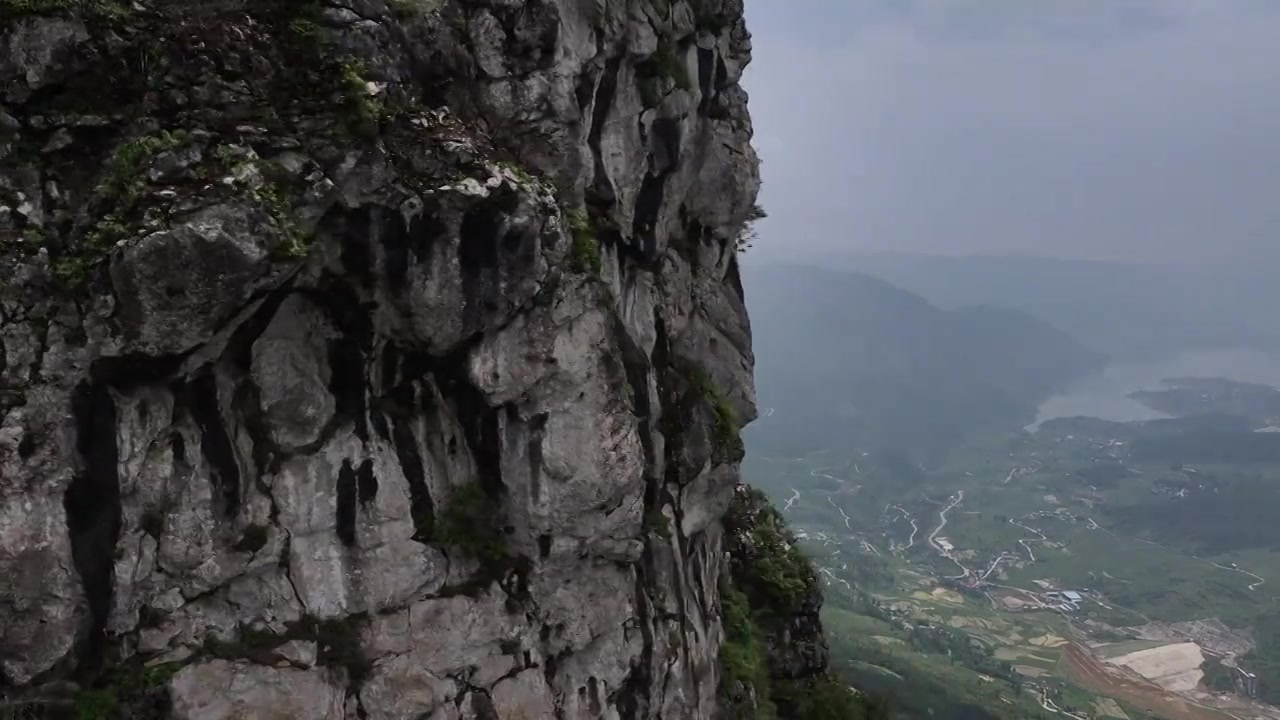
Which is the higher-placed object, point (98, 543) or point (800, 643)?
point (98, 543)

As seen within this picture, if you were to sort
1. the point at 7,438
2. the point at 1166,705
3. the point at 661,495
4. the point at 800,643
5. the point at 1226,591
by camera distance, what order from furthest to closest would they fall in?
1. the point at 1226,591
2. the point at 1166,705
3. the point at 800,643
4. the point at 661,495
5. the point at 7,438

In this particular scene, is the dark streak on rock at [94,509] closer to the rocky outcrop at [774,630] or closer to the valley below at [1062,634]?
the rocky outcrop at [774,630]

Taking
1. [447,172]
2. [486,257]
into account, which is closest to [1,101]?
[447,172]

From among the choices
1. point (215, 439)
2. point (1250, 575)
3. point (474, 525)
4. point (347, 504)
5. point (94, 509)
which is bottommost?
point (1250, 575)

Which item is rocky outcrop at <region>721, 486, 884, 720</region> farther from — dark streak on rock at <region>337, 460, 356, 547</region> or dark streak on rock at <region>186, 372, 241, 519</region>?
dark streak on rock at <region>186, 372, 241, 519</region>

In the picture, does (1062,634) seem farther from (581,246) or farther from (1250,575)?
(581,246)

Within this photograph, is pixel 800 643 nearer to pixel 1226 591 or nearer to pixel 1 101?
pixel 1 101

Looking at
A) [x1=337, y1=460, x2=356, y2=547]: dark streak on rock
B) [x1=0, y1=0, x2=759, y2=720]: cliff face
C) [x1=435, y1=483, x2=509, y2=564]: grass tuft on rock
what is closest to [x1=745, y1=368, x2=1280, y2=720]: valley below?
[x1=0, y1=0, x2=759, y2=720]: cliff face

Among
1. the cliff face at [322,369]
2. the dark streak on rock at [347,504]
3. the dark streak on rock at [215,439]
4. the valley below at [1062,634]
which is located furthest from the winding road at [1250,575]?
the dark streak on rock at [215,439]

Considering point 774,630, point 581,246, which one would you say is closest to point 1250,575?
point 774,630
